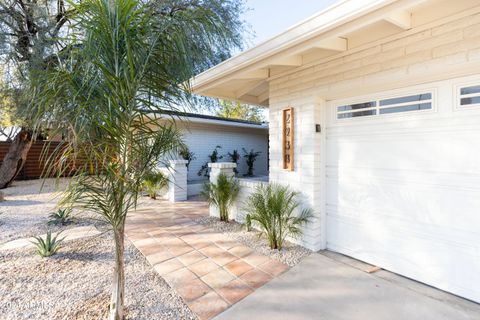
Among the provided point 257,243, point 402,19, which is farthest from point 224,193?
point 402,19

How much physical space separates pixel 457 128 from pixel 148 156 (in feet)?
10.7

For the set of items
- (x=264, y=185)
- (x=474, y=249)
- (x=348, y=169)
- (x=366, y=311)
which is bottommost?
(x=366, y=311)

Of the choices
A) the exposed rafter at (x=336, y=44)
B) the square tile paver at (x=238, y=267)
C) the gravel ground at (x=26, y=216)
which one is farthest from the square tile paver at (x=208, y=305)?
the exposed rafter at (x=336, y=44)

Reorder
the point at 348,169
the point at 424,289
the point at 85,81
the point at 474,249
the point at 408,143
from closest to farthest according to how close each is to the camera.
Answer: the point at 85,81 → the point at 474,249 → the point at 424,289 → the point at 408,143 → the point at 348,169

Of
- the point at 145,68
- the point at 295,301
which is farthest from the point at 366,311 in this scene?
the point at 145,68

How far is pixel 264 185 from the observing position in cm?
441

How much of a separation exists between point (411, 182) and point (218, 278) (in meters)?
2.67

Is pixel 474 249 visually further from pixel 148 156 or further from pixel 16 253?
pixel 16 253

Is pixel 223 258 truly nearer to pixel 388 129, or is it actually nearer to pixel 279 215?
pixel 279 215

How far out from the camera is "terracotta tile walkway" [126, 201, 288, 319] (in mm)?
2580

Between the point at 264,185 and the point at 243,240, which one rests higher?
the point at 264,185

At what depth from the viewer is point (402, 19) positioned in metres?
2.52

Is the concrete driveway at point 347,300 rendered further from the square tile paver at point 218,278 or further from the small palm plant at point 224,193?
the small palm plant at point 224,193

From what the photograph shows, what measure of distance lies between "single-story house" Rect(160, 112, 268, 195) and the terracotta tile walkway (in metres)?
4.22
